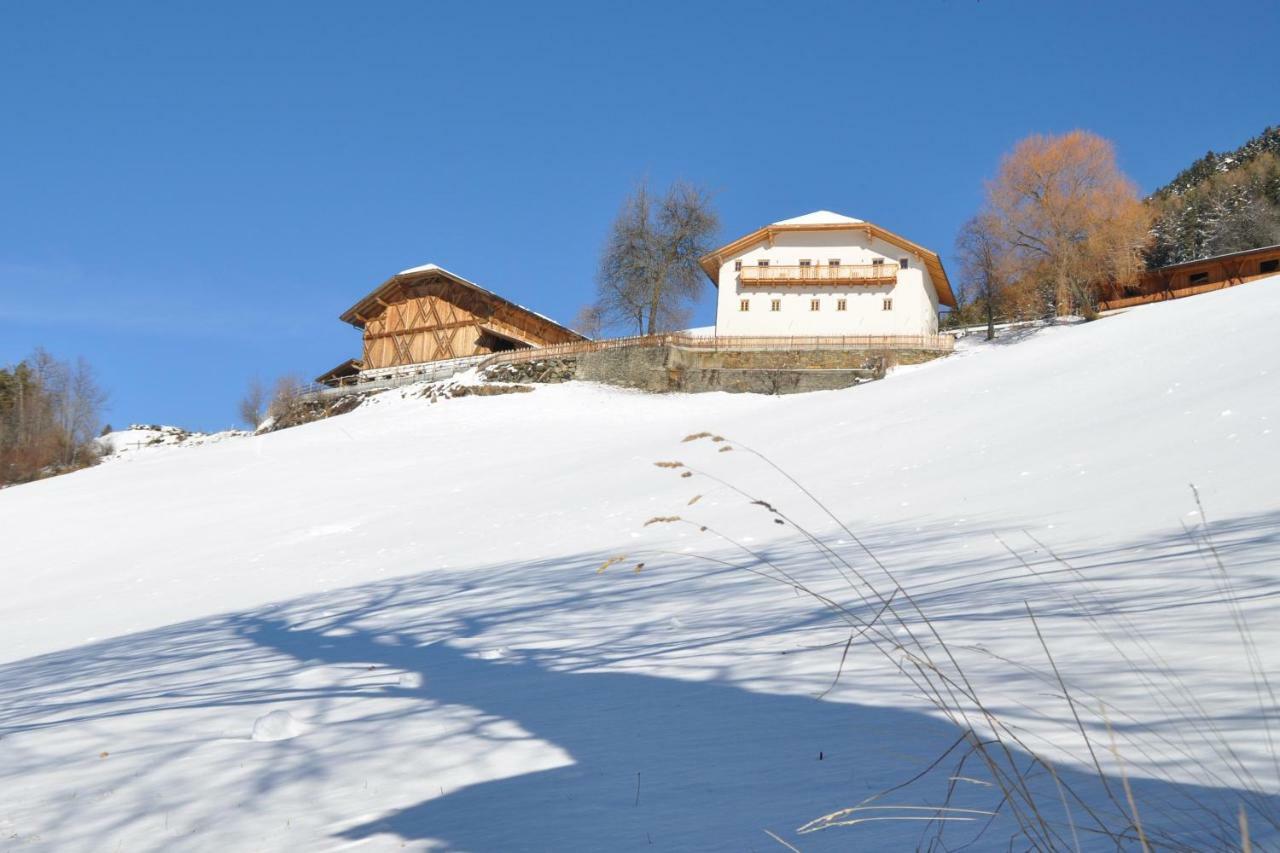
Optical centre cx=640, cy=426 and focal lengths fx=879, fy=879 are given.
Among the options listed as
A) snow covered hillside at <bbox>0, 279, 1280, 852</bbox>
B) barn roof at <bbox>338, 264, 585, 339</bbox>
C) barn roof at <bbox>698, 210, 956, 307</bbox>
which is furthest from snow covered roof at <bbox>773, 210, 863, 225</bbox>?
snow covered hillside at <bbox>0, 279, 1280, 852</bbox>

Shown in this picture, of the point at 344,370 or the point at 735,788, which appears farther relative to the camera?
the point at 344,370

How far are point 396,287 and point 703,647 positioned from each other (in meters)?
50.6

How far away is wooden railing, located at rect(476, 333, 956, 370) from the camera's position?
37.7 m

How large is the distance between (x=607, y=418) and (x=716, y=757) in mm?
27313

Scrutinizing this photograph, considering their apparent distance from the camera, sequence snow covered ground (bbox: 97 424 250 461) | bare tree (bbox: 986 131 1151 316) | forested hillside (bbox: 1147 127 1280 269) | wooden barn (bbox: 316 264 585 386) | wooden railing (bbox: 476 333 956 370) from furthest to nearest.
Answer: forested hillside (bbox: 1147 127 1280 269)
wooden barn (bbox: 316 264 585 386)
snow covered ground (bbox: 97 424 250 461)
bare tree (bbox: 986 131 1151 316)
wooden railing (bbox: 476 333 956 370)

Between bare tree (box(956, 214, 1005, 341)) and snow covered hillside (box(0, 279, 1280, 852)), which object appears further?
bare tree (box(956, 214, 1005, 341))

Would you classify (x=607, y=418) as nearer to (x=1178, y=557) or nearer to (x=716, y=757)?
(x=1178, y=557)

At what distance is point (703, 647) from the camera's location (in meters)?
4.93

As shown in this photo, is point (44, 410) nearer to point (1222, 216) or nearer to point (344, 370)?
point (344, 370)

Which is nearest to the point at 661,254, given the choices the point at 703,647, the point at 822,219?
the point at 822,219

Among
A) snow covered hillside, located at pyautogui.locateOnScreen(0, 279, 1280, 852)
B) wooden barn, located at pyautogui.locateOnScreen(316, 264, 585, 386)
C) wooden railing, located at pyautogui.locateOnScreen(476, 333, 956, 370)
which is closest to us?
snow covered hillside, located at pyautogui.locateOnScreen(0, 279, 1280, 852)

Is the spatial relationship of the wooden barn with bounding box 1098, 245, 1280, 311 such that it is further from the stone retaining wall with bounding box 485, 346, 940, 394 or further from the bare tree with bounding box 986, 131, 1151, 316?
the stone retaining wall with bounding box 485, 346, 940, 394

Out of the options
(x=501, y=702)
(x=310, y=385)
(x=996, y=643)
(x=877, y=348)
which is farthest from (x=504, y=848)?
(x=310, y=385)

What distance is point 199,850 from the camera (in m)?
2.76
